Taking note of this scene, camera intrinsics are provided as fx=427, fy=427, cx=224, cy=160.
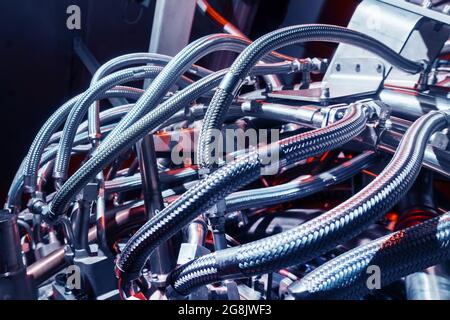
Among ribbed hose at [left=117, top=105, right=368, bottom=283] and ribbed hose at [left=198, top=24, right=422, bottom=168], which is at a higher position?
ribbed hose at [left=198, top=24, right=422, bottom=168]

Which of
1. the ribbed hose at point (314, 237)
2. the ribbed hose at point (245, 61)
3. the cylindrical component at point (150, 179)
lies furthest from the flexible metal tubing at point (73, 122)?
the ribbed hose at point (314, 237)

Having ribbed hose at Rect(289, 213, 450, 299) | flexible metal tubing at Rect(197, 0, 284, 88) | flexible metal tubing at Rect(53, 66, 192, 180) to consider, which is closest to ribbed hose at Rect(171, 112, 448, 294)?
ribbed hose at Rect(289, 213, 450, 299)

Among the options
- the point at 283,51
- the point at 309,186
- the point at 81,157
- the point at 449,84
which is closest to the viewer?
the point at 309,186

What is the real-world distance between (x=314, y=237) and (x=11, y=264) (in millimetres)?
475

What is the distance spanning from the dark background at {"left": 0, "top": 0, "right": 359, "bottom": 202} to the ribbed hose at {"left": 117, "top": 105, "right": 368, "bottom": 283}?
3.73 ft

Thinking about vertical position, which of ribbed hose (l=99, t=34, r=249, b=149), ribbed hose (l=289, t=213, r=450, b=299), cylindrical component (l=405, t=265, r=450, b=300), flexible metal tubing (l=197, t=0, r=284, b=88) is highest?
flexible metal tubing (l=197, t=0, r=284, b=88)

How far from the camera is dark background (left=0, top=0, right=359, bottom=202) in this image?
1396mm

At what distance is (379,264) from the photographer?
0.41 m

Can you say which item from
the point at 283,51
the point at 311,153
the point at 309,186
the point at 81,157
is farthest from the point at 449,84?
the point at 81,157

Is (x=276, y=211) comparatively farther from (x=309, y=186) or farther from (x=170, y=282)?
(x=170, y=282)

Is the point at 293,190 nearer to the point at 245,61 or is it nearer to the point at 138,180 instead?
the point at 245,61

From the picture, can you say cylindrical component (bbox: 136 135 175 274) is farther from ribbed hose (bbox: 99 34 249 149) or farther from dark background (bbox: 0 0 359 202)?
dark background (bbox: 0 0 359 202)
